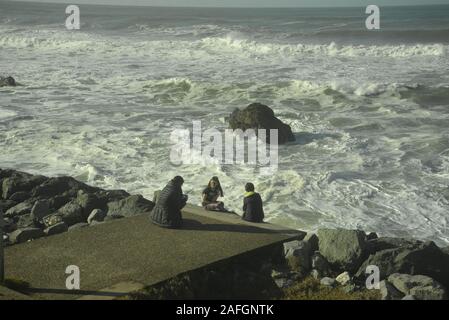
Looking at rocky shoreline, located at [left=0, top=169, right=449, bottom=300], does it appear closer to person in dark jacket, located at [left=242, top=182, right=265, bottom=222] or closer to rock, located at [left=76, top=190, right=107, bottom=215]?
rock, located at [left=76, top=190, right=107, bottom=215]

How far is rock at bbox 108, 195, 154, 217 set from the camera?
11227 millimetres

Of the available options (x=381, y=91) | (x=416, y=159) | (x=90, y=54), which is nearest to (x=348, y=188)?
(x=416, y=159)

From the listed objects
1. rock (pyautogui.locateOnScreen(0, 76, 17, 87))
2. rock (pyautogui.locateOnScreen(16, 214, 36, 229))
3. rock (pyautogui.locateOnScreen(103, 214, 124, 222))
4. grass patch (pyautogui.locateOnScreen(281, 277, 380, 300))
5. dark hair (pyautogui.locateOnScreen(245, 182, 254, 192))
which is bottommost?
grass patch (pyautogui.locateOnScreen(281, 277, 380, 300))

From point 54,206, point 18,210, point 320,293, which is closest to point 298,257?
point 320,293

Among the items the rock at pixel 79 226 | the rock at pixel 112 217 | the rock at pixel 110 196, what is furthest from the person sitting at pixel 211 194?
the rock at pixel 79 226

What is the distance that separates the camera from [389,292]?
26.6ft

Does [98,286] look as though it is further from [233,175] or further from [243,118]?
[243,118]

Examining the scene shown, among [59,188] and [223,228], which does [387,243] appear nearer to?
[223,228]

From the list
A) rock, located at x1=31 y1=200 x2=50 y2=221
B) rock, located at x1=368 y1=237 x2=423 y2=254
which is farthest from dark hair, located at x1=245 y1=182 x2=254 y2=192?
rock, located at x1=31 y1=200 x2=50 y2=221

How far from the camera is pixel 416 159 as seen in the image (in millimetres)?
16891

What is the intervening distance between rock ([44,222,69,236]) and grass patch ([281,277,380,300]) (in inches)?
163

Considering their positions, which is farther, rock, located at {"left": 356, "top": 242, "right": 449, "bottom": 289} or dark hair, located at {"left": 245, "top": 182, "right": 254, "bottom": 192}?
dark hair, located at {"left": 245, "top": 182, "right": 254, "bottom": 192}

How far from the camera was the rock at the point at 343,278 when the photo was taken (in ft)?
28.5

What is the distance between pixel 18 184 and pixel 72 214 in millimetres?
2697
